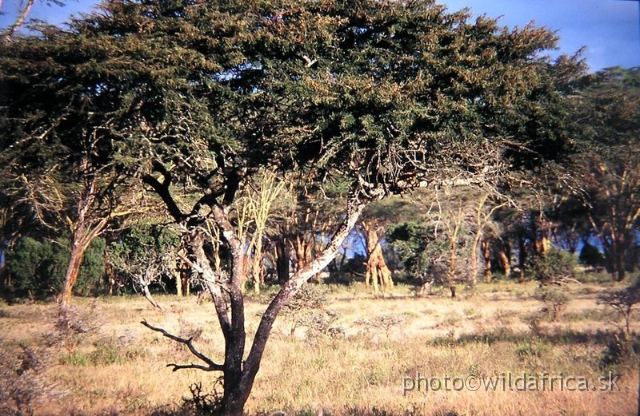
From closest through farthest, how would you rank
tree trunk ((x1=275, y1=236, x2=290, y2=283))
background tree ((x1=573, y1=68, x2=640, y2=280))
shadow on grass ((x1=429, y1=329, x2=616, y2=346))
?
background tree ((x1=573, y1=68, x2=640, y2=280)) → shadow on grass ((x1=429, y1=329, x2=616, y2=346)) → tree trunk ((x1=275, y1=236, x2=290, y2=283))

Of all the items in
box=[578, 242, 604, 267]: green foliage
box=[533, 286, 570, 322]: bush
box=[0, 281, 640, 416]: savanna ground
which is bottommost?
box=[0, 281, 640, 416]: savanna ground

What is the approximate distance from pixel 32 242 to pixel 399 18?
1197 inches

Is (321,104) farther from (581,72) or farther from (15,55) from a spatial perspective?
(581,72)

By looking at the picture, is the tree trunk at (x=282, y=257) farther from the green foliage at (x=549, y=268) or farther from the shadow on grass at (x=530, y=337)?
the shadow on grass at (x=530, y=337)

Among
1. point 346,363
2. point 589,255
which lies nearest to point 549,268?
point 346,363

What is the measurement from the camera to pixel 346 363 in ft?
38.5

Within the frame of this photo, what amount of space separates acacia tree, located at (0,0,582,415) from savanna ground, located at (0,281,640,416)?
211 centimetres

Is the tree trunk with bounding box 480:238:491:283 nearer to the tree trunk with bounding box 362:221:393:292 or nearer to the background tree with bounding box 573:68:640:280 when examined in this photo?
the tree trunk with bounding box 362:221:393:292

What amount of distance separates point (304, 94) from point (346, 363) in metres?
6.90

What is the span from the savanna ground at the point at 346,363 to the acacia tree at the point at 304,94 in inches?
83.0

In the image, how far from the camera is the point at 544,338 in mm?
13242

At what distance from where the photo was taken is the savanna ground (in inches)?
298

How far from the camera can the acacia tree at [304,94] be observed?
6.84m

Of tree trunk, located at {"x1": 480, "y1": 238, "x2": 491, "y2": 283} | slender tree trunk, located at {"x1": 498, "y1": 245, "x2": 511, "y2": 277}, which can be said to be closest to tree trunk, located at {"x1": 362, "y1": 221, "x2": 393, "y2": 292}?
tree trunk, located at {"x1": 480, "y1": 238, "x2": 491, "y2": 283}
